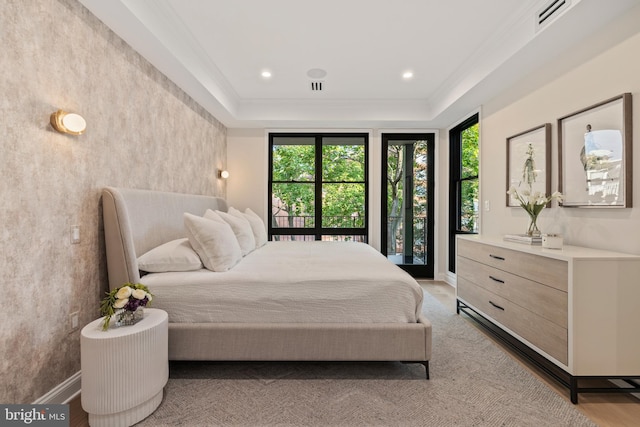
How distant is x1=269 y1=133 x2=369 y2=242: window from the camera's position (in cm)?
489

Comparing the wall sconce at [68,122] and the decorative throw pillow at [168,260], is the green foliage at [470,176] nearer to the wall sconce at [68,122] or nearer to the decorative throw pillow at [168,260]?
the decorative throw pillow at [168,260]

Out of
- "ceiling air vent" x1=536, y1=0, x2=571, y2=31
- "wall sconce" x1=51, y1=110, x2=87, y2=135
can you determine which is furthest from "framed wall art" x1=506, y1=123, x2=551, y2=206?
"wall sconce" x1=51, y1=110, x2=87, y2=135

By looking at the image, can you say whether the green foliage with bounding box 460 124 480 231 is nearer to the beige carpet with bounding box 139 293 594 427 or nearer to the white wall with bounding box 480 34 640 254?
the white wall with bounding box 480 34 640 254

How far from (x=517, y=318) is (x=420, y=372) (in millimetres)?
843

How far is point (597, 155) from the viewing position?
208 cm

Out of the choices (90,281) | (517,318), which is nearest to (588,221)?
(517,318)

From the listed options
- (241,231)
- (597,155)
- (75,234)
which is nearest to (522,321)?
(597,155)

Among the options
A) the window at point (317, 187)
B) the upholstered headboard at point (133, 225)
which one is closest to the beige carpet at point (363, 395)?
the upholstered headboard at point (133, 225)

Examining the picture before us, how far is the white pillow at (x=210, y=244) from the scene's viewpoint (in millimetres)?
2180

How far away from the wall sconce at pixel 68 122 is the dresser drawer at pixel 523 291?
3032 mm

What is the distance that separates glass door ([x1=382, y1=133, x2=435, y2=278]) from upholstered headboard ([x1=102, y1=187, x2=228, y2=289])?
3.20m

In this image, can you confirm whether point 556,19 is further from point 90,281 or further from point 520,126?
point 90,281

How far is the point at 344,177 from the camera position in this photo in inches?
194

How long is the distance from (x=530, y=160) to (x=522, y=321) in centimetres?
148
